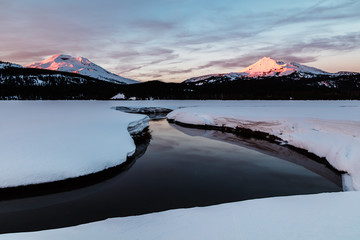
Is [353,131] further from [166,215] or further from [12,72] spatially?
[12,72]

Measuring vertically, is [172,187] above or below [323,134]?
below

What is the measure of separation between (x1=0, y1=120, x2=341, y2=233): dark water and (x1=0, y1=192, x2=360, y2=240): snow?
5.72 feet

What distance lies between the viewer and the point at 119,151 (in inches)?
332

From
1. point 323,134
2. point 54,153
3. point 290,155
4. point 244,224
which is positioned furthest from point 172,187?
point 323,134

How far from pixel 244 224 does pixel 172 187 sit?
3804 mm

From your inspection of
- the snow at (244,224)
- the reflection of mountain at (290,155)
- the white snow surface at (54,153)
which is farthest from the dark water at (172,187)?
the snow at (244,224)

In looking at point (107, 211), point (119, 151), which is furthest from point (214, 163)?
point (107, 211)

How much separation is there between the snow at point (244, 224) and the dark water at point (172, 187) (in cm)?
174

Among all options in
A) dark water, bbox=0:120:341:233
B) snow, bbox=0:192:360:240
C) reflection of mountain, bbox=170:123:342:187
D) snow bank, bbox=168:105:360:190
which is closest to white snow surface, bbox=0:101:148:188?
dark water, bbox=0:120:341:233

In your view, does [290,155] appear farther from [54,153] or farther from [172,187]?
[54,153]

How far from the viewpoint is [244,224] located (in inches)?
119

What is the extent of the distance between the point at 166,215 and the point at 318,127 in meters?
10.4

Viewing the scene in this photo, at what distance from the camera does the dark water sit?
5.00m

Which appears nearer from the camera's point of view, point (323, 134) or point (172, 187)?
point (172, 187)
